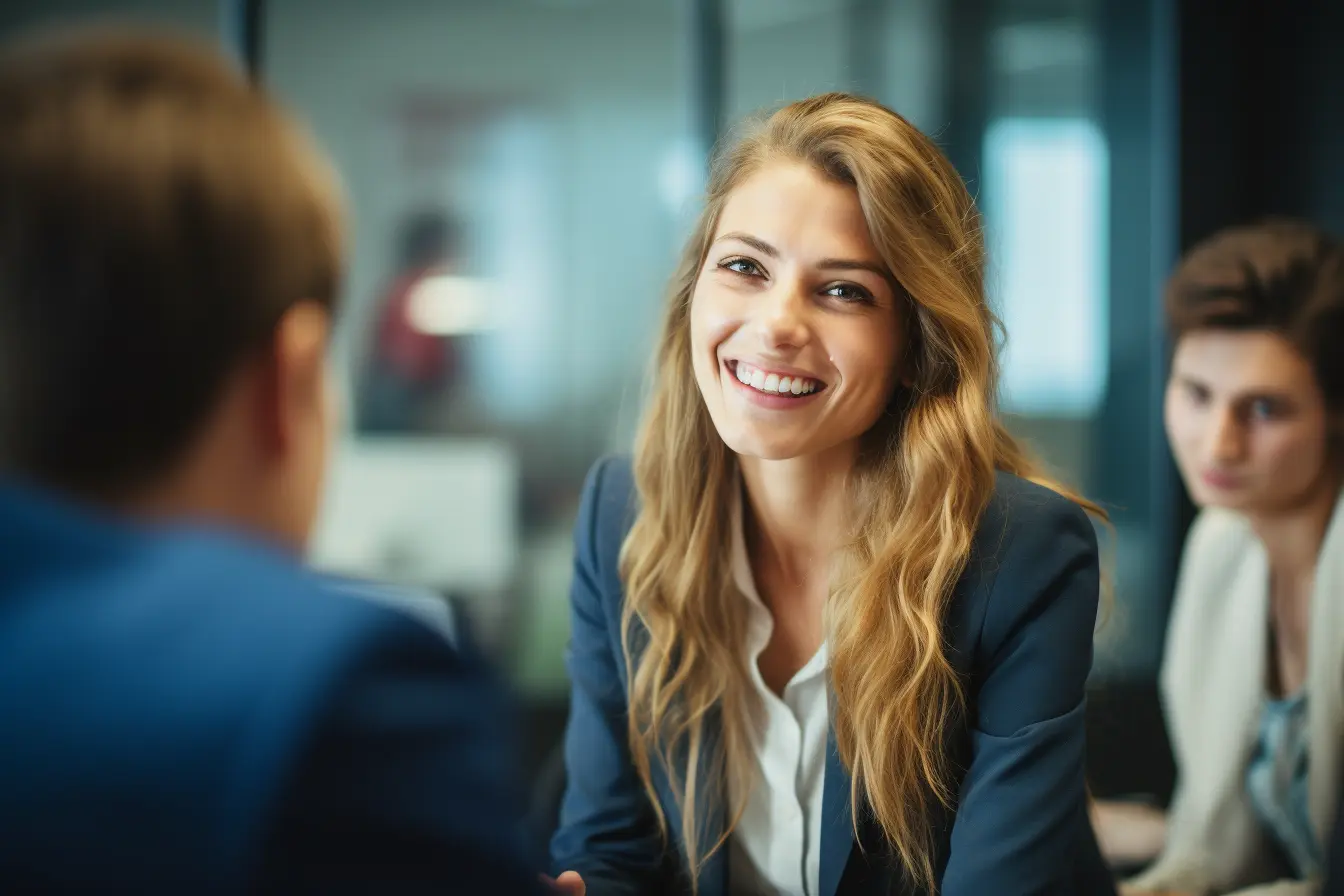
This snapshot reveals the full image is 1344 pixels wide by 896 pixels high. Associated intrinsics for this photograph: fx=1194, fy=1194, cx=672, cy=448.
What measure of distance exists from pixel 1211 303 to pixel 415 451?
3.01m

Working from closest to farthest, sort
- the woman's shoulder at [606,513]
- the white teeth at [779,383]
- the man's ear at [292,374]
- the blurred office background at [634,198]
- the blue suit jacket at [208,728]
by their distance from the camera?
the blue suit jacket at [208,728] < the man's ear at [292,374] < the white teeth at [779,383] < the woman's shoulder at [606,513] < the blurred office background at [634,198]

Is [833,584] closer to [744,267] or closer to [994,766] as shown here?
[994,766]

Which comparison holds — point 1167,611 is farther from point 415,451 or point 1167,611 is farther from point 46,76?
point 46,76

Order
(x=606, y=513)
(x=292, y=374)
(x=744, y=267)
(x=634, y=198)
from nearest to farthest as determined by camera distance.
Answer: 1. (x=292, y=374)
2. (x=744, y=267)
3. (x=606, y=513)
4. (x=634, y=198)

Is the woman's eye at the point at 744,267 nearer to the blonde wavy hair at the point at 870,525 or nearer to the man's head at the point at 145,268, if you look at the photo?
the blonde wavy hair at the point at 870,525

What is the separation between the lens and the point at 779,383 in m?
1.59

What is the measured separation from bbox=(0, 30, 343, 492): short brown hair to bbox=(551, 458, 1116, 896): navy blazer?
1.07 m

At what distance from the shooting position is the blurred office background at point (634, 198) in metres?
4.19

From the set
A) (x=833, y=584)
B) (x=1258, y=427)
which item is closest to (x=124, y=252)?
(x=833, y=584)

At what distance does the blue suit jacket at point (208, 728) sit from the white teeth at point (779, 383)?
892 mm

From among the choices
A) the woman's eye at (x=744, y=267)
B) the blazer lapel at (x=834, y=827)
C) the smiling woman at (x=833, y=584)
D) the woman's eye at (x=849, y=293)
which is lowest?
the blazer lapel at (x=834, y=827)

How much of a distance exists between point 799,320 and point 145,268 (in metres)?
0.98

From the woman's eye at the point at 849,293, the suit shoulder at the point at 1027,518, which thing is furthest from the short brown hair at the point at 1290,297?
the woman's eye at the point at 849,293

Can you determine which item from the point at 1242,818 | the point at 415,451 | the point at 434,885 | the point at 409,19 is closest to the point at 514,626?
the point at 415,451
